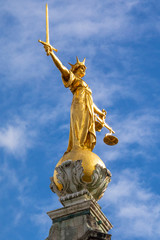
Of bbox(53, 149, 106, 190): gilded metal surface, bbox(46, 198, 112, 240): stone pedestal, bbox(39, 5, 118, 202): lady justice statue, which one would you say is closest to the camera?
bbox(46, 198, 112, 240): stone pedestal

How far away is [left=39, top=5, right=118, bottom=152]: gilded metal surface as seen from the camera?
22047 mm

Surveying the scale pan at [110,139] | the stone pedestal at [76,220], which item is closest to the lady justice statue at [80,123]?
the scale pan at [110,139]

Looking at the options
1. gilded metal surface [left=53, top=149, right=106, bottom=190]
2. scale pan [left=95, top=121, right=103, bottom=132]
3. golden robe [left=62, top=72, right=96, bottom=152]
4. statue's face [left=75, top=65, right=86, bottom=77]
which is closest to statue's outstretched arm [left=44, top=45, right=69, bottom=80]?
golden robe [left=62, top=72, right=96, bottom=152]

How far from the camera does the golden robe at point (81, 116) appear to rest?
22.0m

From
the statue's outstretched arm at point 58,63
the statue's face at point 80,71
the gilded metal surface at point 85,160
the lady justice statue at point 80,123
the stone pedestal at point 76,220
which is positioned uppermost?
the statue's face at point 80,71

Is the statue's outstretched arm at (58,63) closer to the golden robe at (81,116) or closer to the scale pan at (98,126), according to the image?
the golden robe at (81,116)

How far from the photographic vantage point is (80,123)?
22266 mm

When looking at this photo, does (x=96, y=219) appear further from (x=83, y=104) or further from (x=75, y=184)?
(x=83, y=104)

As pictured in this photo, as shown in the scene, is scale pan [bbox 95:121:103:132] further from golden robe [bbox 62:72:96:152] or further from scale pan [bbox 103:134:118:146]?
golden robe [bbox 62:72:96:152]

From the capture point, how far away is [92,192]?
67.5ft

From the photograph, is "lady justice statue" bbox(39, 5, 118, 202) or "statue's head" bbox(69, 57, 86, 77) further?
"statue's head" bbox(69, 57, 86, 77)

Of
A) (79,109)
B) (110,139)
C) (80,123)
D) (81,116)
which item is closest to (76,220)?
(80,123)

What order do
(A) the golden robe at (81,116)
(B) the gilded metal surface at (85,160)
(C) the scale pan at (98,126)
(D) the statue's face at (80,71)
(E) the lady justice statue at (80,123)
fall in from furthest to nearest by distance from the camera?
(C) the scale pan at (98,126) → (D) the statue's face at (80,71) → (A) the golden robe at (81,116) → (E) the lady justice statue at (80,123) → (B) the gilded metal surface at (85,160)

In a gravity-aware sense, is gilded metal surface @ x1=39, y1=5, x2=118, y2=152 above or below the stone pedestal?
above
